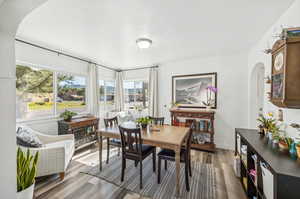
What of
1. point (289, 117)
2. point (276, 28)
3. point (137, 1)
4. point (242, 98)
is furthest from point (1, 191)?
point (242, 98)

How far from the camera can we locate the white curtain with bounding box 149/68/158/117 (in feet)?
13.7

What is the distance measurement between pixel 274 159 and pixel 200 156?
2014 mm

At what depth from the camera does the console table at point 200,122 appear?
3211mm

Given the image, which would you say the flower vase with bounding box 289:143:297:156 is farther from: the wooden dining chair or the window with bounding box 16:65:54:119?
the window with bounding box 16:65:54:119

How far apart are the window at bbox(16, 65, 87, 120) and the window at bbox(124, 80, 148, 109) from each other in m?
1.66

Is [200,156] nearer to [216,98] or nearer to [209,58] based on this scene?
[216,98]

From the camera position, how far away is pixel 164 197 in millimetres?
1791

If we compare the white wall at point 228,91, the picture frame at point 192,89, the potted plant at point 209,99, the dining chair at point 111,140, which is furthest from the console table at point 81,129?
the white wall at point 228,91

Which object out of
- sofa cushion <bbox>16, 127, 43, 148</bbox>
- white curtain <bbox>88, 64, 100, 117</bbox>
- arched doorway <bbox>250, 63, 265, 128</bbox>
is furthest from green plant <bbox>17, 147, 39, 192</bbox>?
arched doorway <bbox>250, 63, 265, 128</bbox>

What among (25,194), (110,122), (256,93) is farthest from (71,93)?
(256,93)

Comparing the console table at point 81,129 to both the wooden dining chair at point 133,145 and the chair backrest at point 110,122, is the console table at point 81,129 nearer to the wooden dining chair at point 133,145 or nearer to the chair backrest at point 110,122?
the chair backrest at point 110,122

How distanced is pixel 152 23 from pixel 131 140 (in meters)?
1.86

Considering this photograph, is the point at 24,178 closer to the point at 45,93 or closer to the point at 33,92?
the point at 33,92

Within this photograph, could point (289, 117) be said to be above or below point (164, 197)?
above
